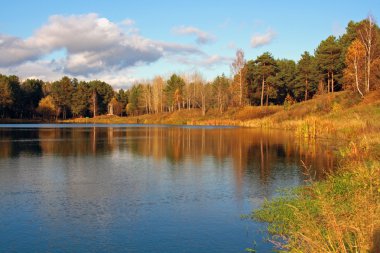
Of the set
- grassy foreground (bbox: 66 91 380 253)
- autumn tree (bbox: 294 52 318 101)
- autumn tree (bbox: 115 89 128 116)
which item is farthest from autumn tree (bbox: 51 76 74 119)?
autumn tree (bbox: 294 52 318 101)

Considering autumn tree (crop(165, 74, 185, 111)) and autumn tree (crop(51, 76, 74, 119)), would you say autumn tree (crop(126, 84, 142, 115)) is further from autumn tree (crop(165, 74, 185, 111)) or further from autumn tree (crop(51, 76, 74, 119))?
autumn tree (crop(51, 76, 74, 119))

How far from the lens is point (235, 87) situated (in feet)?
344

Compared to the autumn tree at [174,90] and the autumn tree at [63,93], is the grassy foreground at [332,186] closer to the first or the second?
the autumn tree at [174,90]

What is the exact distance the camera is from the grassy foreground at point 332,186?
8914mm

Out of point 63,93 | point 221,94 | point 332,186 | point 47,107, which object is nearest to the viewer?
point 332,186

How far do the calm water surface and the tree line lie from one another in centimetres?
4292

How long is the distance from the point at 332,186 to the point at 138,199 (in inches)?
331

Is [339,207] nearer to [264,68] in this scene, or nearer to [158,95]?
[264,68]

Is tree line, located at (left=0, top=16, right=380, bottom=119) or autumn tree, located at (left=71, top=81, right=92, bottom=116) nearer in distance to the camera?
tree line, located at (left=0, top=16, right=380, bottom=119)

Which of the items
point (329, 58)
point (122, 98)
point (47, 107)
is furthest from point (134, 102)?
point (329, 58)

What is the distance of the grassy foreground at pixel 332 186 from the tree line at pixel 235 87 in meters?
6.59

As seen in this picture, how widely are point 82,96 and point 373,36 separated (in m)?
104

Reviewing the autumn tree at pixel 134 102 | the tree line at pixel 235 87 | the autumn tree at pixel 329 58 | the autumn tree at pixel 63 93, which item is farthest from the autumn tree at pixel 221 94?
the autumn tree at pixel 63 93

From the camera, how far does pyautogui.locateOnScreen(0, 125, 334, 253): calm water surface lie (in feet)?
40.5
